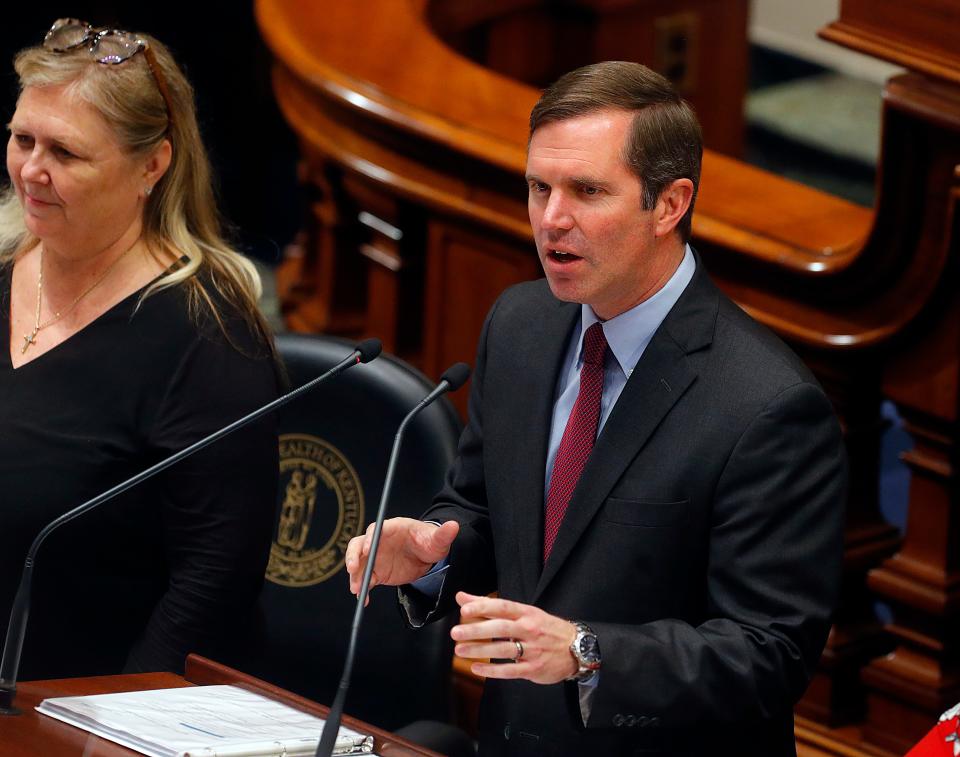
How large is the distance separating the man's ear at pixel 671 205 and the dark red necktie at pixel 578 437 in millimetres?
132

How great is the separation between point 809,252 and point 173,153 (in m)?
0.92

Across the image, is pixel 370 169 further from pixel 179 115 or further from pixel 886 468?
pixel 886 468

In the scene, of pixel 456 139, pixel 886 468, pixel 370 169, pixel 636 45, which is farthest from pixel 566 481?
pixel 636 45

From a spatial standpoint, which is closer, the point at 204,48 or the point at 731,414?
the point at 731,414

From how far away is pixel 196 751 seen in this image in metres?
1.53

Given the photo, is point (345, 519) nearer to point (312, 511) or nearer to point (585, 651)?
point (312, 511)

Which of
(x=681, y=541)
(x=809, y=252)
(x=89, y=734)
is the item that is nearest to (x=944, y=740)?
(x=681, y=541)

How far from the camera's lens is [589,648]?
1.56 m

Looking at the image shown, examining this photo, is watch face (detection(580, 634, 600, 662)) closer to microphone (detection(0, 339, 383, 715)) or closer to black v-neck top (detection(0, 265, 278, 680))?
microphone (detection(0, 339, 383, 715))

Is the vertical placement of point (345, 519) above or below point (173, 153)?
below

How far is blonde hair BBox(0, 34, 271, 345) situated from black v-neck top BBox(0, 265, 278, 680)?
0.04 meters

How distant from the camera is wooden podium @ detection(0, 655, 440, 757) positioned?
1615 mm

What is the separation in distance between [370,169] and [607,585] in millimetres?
1650

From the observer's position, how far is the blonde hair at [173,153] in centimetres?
217
